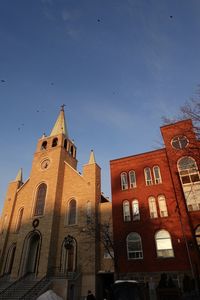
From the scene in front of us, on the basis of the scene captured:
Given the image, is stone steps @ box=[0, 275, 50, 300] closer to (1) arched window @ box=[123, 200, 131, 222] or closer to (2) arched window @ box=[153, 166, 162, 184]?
(1) arched window @ box=[123, 200, 131, 222]

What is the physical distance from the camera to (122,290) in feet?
32.0

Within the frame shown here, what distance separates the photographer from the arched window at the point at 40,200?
29.3m

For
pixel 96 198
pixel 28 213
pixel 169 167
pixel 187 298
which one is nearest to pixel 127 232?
pixel 96 198

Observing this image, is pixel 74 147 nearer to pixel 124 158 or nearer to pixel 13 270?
pixel 124 158

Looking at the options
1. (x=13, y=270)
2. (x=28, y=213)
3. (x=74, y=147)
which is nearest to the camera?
(x=13, y=270)

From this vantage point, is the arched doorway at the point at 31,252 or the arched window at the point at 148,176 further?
the arched doorway at the point at 31,252

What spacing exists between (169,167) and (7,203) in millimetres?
22524

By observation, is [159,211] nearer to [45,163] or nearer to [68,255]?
[68,255]

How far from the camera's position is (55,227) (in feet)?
88.4

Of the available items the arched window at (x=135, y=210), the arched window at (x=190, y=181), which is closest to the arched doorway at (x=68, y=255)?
the arched window at (x=135, y=210)

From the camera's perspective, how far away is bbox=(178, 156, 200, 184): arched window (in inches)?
902

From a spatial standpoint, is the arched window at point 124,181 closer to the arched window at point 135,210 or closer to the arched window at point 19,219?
the arched window at point 135,210

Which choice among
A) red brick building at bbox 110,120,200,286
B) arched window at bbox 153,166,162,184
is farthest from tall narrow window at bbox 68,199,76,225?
arched window at bbox 153,166,162,184

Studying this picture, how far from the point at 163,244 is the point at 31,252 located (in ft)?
51.7
